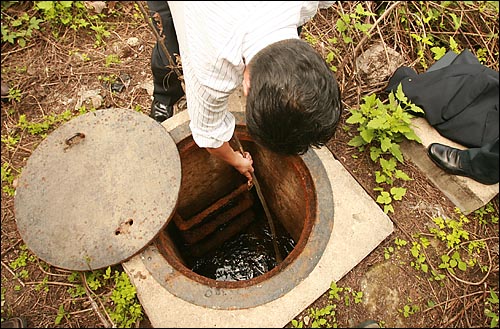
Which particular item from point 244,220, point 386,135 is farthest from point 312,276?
point 244,220

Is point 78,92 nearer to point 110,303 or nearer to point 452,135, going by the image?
point 110,303

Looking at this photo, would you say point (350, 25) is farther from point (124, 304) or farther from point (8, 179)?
point (8, 179)

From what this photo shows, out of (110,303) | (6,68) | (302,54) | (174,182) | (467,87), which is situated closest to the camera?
(302,54)

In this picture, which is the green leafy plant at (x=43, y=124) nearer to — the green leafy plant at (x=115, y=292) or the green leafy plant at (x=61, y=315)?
the green leafy plant at (x=115, y=292)

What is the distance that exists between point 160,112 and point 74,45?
108 centimetres

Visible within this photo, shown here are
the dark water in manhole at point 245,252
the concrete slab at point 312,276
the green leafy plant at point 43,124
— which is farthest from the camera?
the dark water in manhole at point 245,252

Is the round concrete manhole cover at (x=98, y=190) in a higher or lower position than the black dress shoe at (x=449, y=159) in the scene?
lower

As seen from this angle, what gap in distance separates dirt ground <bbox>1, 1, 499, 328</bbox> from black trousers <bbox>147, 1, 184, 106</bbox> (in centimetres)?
26

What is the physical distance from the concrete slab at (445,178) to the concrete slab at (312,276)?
459 millimetres

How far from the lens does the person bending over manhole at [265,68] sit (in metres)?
1.41

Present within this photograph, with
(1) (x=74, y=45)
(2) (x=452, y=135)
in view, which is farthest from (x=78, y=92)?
(2) (x=452, y=135)

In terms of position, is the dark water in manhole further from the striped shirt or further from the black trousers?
the striped shirt

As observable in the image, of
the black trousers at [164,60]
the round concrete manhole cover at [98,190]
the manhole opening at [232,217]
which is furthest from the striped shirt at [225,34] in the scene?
the manhole opening at [232,217]

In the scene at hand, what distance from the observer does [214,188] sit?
3.36 m
